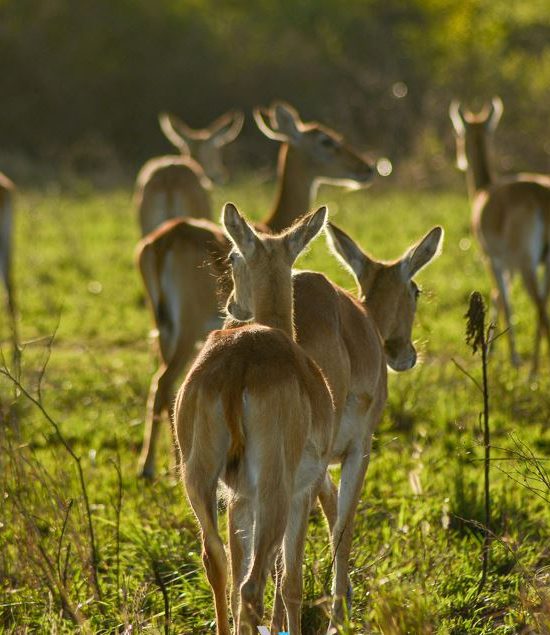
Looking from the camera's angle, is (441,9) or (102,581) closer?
(102,581)

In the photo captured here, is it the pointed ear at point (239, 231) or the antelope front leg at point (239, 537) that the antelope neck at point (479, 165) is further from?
the antelope front leg at point (239, 537)

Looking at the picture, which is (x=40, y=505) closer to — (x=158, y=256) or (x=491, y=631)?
(x=491, y=631)

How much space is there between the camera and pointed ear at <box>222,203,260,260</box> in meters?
3.74

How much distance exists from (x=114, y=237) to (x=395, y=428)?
321 inches

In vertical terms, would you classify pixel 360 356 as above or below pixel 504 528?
above

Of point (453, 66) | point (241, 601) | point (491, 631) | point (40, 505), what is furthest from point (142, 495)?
point (453, 66)

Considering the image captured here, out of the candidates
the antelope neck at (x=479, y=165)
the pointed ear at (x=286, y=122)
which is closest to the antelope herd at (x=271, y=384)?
the pointed ear at (x=286, y=122)

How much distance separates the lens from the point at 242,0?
1224 inches

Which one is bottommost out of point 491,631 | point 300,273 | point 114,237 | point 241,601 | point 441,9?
point 491,631

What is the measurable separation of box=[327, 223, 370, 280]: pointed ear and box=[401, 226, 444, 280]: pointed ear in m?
0.17

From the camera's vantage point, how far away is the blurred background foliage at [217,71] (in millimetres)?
23953

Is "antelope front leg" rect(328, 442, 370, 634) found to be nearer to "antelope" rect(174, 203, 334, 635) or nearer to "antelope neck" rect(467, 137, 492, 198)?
"antelope" rect(174, 203, 334, 635)

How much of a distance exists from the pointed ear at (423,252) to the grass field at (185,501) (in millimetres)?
306

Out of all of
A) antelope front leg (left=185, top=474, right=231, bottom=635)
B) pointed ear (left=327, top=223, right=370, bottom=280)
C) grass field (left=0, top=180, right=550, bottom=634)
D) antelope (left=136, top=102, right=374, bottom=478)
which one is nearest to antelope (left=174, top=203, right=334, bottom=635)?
antelope front leg (left=185, top=474, right=231, bottom=635)
